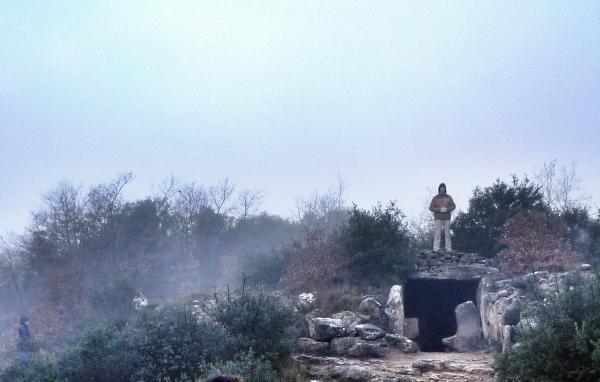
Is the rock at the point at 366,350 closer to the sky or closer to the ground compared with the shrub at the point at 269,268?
closer to the ground

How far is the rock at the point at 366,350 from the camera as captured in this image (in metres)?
14.7

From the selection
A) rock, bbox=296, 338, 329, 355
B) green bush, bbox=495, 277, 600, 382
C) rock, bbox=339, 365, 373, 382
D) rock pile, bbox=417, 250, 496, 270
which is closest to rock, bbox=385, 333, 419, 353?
rock, bbox=296, 338, 329, 355

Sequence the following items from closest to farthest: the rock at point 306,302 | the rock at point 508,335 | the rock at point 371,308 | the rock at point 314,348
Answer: the rock at point 508,335
the rock at point 314,348
the rock at point 371,308
the rock at point 306,302

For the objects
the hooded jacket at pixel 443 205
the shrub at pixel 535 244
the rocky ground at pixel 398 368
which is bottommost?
the rocky ground at pixel 398 368

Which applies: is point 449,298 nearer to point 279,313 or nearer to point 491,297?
point 491,297

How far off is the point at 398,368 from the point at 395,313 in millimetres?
4010

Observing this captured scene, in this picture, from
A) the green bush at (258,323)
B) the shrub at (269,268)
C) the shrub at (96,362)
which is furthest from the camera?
the shrub at (269,268)

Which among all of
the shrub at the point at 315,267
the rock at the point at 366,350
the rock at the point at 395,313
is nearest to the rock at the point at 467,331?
the rock at the point at 395,313

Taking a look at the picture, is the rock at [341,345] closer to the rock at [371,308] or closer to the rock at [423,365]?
the rock at [423,365]

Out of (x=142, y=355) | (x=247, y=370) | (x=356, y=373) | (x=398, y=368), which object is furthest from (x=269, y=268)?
(x=247, y=370)

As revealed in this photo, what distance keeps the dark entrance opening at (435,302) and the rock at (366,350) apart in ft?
18.3

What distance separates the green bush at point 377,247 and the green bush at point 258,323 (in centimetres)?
665

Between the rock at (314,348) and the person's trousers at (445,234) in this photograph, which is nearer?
the rock at (314,348)

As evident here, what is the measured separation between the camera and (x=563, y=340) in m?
9.52
